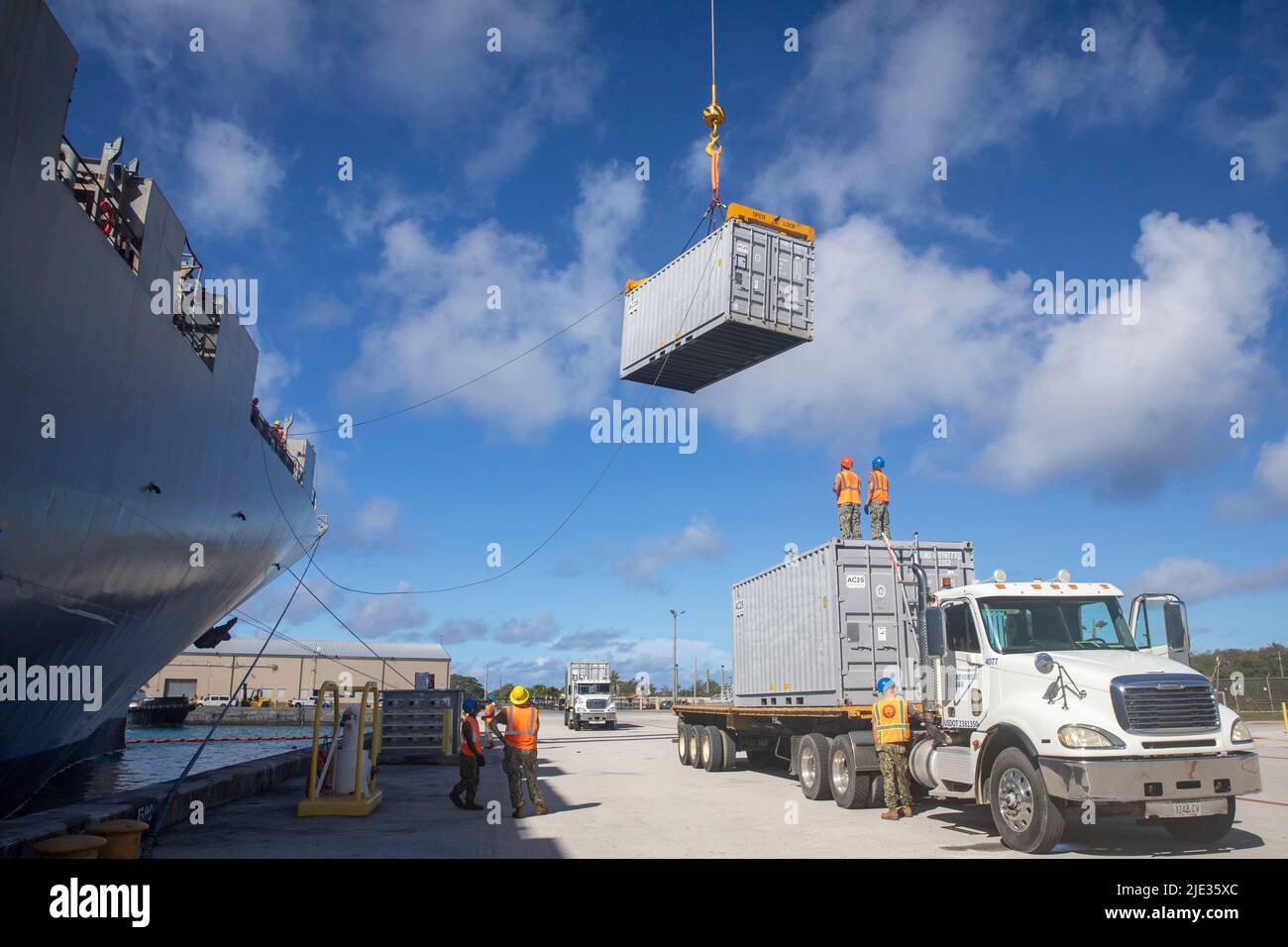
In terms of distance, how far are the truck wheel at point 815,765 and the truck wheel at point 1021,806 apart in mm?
3864

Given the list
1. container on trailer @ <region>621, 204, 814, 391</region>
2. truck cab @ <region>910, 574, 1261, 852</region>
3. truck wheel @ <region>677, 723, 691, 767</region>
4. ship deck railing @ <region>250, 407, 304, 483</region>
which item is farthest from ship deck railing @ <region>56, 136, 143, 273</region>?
truck wheel @ <region>677, 723, 691, 767</region>

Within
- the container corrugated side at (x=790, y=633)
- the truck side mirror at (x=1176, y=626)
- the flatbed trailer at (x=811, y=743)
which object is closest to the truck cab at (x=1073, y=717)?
the truck side mirror at (x=1176, y=626)

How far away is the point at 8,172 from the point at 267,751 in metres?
28.9

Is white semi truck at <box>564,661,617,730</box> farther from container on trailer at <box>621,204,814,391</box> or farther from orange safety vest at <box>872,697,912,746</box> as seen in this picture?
orange safety vest at <box>872,697,912,746</box>

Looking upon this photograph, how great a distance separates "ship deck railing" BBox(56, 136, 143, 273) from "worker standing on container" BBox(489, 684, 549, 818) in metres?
7.36

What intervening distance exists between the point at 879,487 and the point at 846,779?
15.9 ft

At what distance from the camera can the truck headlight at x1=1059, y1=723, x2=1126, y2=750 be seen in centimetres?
790

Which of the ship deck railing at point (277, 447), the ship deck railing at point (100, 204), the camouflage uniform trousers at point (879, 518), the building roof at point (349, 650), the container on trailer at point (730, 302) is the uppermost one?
the container on trailer at point (730, 302)

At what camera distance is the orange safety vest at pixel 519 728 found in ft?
38.8

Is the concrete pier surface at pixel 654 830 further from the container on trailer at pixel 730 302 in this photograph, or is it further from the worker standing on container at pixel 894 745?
the container on trailer at pixel 730 302
